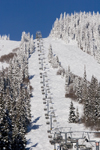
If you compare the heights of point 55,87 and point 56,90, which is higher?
point 55,87

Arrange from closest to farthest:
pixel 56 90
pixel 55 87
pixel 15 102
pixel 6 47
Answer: pixel 15 102 < pixel 56 90 < pixel 55 87 < pixel 6 47

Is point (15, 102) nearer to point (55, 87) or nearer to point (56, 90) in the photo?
point (56, 90)

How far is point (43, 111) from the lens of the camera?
8181 cm

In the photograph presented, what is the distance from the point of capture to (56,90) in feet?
338

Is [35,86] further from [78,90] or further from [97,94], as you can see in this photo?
[97,94]

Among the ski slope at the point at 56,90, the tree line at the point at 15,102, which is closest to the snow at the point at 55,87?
the ski slope at the point at 56,90

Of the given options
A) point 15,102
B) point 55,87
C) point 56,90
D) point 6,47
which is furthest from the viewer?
point 6,47

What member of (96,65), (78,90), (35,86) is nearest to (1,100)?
(78,90)

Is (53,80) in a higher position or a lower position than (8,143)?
higher

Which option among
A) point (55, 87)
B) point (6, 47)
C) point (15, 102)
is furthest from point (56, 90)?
point (6, 47)

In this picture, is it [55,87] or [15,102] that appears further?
[55,87]

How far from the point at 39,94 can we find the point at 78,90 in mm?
15242

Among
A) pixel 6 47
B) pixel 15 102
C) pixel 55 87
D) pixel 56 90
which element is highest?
pixel 6 47

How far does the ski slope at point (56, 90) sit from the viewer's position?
63.3 m
